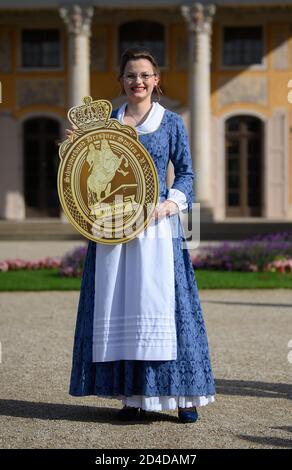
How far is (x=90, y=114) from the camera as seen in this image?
5223 mm

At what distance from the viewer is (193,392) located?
17.0 feet

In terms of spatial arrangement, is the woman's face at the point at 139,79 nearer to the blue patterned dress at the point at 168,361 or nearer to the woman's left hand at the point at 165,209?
the blue patterned dress at the point at 168,361

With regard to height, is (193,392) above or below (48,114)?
below

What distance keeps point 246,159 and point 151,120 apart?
20746 mm

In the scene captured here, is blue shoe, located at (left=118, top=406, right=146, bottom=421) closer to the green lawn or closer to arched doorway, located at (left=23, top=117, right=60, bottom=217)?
the green lawn

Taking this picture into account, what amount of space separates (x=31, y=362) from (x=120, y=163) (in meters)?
2.47

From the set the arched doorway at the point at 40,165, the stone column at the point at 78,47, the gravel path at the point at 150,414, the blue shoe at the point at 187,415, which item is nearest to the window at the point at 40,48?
the arched doorway at the point at 40,165

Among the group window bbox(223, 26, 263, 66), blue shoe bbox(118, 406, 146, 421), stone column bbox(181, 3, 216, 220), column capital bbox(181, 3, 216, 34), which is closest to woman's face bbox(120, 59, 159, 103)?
blue shoe bbox(118, 406, 146, 421)

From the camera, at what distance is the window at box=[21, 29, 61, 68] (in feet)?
85.0

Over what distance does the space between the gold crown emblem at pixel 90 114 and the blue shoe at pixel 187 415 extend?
1436 millimetres

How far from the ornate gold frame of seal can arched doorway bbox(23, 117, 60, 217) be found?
20943 mm
